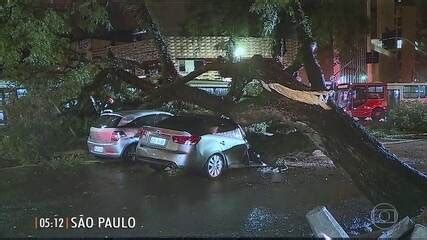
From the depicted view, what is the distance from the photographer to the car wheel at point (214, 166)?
11.4 ft

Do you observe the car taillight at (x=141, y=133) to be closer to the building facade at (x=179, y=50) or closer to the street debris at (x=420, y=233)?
the building facade at (x=179, y=50)

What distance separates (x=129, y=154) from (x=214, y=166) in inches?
24.0

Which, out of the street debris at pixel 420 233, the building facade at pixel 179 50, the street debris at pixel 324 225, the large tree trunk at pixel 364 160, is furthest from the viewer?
the large tree trunk at pixel 364 160

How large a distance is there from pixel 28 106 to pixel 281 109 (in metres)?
1.87

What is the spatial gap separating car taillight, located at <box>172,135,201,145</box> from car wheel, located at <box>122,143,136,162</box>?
306 millimetres

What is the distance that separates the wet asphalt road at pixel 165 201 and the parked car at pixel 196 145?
8 centimetres

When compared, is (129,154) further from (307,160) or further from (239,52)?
(307,160)

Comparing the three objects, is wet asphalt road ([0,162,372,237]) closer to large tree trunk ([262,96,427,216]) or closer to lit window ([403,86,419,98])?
large tree trunk ([262,96,427,216])

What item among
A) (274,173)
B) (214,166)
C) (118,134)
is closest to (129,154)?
(118,134)

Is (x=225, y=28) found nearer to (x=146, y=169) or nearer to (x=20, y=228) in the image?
(x=146, y=169)

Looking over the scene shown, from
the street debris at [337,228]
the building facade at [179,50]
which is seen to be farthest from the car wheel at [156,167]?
the street debris at [337,228]

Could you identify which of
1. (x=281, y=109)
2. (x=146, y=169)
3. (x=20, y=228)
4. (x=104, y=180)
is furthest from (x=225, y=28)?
(x=20, y=228)

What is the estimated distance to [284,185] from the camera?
3.51 meters

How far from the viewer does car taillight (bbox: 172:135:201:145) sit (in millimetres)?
3438
